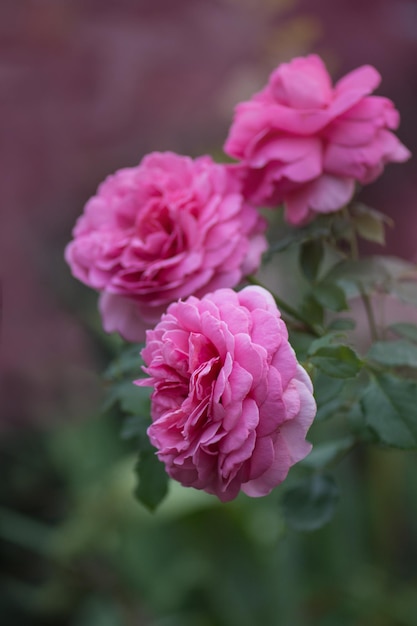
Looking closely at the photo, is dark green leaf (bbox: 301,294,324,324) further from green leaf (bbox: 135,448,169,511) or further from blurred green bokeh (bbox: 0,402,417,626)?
blurred green bokeh (bbox: 0,402,417,626)

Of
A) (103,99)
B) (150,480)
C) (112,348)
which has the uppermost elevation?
(150,480)

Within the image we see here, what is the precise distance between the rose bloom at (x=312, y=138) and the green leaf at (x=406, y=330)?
87mm

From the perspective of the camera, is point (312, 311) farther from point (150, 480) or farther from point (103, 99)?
point (103, 99)

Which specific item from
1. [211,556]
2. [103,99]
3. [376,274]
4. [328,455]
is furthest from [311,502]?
[103,99]

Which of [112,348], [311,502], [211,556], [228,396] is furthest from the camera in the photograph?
[112,348]

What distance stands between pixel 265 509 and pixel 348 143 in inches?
36.9

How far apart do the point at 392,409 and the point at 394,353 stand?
0.04m

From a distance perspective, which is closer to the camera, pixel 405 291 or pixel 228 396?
pixel 228 396

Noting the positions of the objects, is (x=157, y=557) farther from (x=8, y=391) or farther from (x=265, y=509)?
(x=8, y=391)

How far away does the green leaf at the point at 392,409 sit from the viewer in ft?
1.42

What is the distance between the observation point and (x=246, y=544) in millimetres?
1273

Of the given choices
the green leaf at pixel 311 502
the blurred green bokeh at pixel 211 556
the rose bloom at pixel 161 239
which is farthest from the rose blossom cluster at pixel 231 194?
the blurred green bokeh at pixel 211 556

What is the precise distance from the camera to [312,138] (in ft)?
1.63

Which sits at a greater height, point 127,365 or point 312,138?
point 312,138
